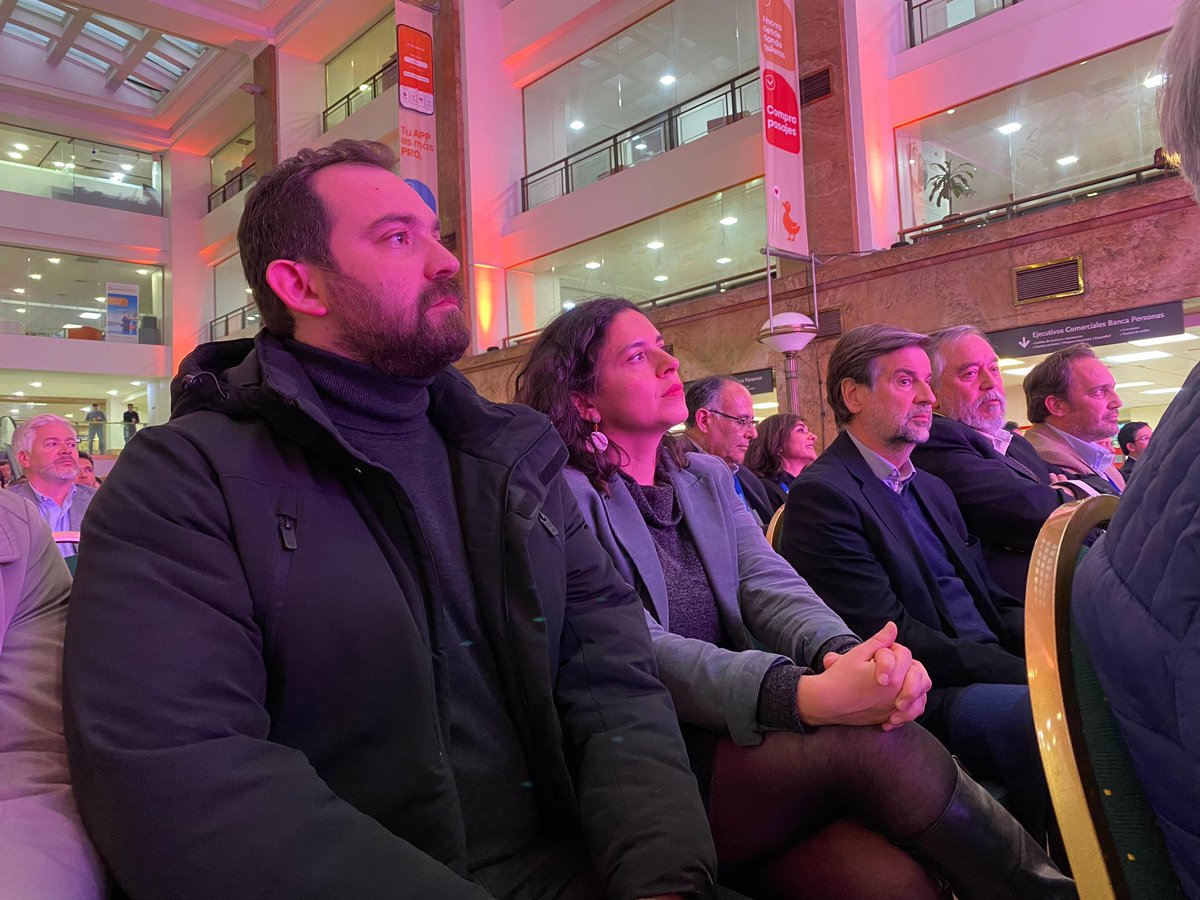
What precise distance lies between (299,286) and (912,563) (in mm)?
1659

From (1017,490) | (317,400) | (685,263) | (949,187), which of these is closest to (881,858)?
(317,400)

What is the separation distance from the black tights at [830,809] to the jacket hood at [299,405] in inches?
24.2

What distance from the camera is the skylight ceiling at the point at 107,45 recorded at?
17.9 meters

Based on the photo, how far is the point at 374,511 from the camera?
123cm

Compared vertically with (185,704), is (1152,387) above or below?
above

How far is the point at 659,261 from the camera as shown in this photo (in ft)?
42.5

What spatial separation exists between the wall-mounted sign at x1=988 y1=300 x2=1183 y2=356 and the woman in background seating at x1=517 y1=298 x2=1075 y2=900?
23.3ft

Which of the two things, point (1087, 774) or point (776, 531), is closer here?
point (1087, 774)

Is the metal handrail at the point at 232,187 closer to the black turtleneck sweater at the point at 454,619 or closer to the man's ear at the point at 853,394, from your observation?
the man's ear at the point at 853,394

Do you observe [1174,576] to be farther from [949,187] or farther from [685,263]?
[685,263]

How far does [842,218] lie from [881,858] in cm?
940

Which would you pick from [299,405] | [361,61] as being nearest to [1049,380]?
[299,405]

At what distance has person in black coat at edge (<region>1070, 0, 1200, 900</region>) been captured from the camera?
0.72 metres

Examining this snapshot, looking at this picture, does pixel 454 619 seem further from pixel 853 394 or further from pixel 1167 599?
pixel 853 394
